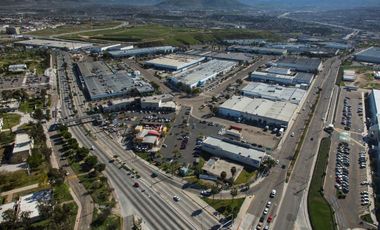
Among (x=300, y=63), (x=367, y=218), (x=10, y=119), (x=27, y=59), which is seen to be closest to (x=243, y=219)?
(x=367, y=218)

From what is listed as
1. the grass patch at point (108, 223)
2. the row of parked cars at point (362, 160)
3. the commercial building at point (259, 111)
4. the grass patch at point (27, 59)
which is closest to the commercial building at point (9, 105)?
the grass patch at point (27, 59)

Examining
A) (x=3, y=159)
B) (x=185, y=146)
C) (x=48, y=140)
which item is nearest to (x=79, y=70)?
(x=48, y=140)

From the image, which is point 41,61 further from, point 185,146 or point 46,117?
point 185,146

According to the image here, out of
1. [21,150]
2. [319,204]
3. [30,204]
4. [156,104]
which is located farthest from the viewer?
[156,104]

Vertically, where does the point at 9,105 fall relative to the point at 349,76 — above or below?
below

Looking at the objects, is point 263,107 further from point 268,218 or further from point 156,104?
point 268,218

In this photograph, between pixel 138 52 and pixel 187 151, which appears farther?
pixel 138 52
